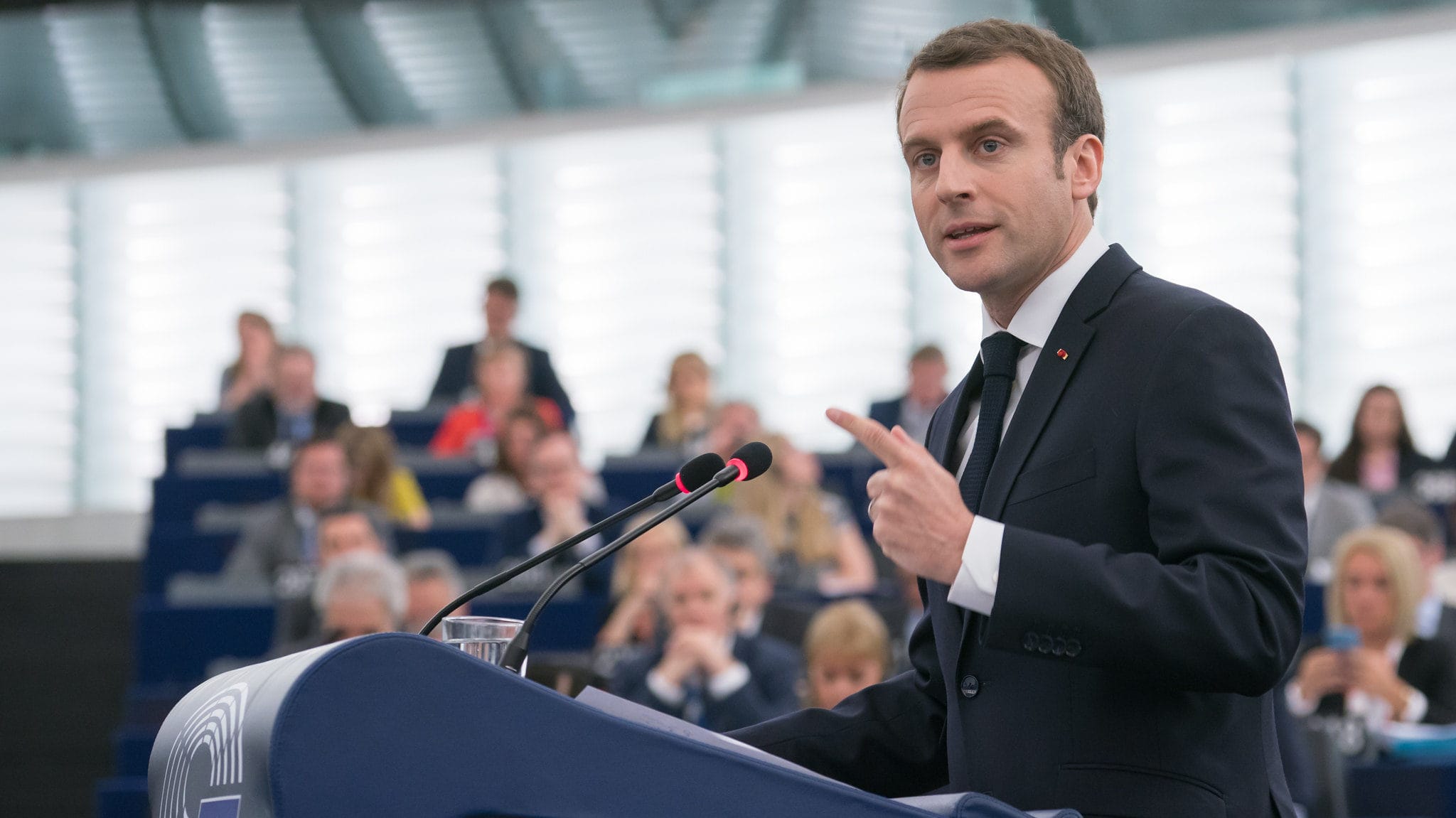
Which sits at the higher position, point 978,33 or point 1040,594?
point 978,33

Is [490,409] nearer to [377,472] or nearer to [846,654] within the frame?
[377,472]

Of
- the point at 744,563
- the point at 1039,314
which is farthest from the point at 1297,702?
the point at 1039,314

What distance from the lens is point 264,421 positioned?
7941 mm

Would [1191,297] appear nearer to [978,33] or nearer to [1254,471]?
[1254,471]

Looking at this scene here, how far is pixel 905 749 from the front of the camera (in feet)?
5.73

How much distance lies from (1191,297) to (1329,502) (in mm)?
5503

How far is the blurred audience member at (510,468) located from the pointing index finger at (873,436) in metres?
5.61

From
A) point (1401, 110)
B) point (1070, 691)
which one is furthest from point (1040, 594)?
point (1401, 110)

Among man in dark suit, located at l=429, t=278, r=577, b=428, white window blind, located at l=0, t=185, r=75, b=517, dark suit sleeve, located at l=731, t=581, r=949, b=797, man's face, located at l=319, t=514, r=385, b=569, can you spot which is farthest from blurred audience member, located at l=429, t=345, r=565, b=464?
dark suit sleeve, located at l=731, t=581, r=949, b=797

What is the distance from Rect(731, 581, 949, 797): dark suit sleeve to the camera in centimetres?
170

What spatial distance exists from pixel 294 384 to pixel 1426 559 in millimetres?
5007

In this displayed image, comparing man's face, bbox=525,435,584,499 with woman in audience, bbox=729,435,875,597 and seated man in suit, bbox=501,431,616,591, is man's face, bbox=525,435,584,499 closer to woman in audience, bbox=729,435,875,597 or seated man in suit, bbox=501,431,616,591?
seated man in suit, bbox=501,431,616,591

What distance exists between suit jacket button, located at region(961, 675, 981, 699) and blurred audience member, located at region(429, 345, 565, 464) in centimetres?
616

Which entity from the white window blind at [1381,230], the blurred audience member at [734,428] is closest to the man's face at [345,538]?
the blurred audience member at [734,428]
